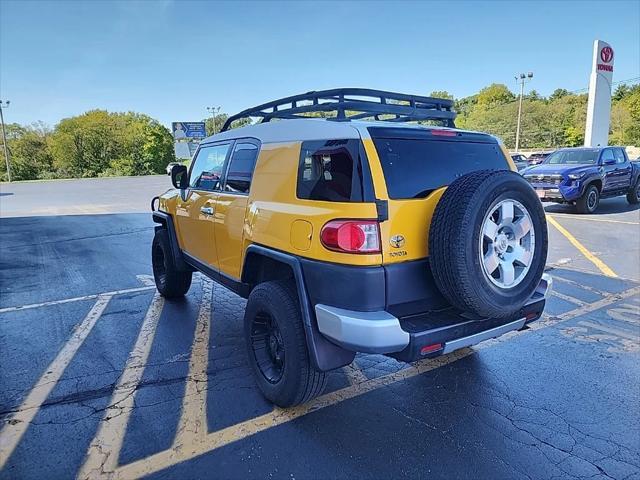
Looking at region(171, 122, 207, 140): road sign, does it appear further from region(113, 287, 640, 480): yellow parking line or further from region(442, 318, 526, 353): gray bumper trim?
region(442, 318, 526, 353): gray bumper trim

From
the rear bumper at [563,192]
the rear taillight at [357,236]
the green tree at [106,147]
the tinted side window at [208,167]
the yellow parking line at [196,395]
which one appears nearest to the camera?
the rear taillight at [357,236]

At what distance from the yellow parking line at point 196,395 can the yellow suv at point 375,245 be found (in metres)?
0.45

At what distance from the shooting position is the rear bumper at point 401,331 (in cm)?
234

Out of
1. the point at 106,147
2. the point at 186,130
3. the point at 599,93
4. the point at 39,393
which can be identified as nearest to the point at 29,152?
the point at 106,147

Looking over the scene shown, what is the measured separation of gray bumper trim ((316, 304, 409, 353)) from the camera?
233cm

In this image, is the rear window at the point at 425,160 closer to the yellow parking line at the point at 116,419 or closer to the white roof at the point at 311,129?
the white roof at the point at 311,129

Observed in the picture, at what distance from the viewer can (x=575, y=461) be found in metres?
2.44

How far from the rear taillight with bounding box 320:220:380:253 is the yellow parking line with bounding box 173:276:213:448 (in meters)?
1.46

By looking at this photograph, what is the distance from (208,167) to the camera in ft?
14.0

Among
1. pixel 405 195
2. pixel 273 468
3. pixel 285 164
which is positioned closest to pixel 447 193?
pixel 405 195

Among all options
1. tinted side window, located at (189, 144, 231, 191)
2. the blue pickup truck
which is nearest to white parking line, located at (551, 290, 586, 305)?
tinted side window, located at (189, 144, 231, 191)

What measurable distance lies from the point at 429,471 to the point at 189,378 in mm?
1934

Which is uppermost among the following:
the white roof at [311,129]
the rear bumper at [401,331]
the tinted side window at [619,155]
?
the white roof at [311,129]

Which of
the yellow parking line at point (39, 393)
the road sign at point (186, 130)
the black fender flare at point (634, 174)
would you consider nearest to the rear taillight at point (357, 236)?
the yellow parking line at point (39, 393)
